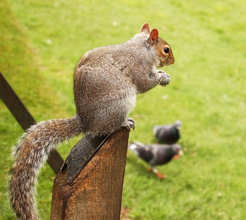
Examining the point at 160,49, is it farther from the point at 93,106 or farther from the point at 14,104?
the point at 14,104

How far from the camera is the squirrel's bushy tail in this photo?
1.55 m

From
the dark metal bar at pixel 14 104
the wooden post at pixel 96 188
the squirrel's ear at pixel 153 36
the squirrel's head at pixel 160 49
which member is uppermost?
the squirrel's ear at pixel 153 36

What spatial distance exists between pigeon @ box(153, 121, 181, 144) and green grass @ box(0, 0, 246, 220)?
0.16m

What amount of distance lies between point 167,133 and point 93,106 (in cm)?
251

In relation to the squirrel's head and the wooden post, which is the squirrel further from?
the wooden post

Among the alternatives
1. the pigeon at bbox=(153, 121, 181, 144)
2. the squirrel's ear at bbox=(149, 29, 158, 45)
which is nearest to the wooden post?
the squirrel's ear at bbox=(149, 29, 158, 45)

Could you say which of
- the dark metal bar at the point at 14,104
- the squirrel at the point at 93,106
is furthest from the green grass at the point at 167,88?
the squirrel at the point at 93,106

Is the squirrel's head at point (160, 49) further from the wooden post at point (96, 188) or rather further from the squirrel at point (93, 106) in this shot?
the wooden post at point (96, 188)

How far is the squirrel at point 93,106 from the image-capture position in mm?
1562

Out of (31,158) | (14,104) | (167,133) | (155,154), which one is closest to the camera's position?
(31,158)

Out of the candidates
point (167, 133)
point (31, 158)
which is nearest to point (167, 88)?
point (167, 133)

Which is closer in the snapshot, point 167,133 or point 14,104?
point 14,104

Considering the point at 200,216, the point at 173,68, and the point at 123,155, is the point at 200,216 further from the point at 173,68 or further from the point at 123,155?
the point at 173,68

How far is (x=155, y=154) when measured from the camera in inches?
153
